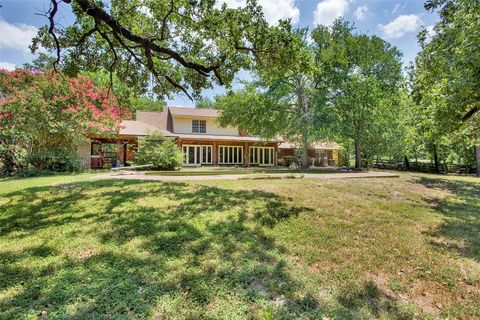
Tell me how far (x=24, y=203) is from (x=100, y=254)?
13.5 ft

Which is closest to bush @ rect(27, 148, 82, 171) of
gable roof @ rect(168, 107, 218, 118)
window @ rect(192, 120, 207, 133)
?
gable roof @ rect(168, 107, 218, 118)

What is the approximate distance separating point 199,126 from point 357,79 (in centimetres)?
1459

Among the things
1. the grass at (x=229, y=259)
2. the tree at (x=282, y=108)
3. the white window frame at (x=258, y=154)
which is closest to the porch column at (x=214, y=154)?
the white window frame at (x=258, y=154)

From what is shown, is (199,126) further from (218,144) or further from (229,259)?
(229,259)

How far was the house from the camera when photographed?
869 inches

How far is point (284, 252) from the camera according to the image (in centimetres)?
448

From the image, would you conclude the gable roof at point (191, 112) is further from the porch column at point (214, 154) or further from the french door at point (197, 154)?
the french door at point (197, 154)

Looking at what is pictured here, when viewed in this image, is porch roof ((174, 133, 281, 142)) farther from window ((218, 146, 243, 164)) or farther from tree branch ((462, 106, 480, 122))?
tree branch ((462, 106, 480, 122))

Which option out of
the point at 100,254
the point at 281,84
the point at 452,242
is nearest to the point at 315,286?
the point at 100,254

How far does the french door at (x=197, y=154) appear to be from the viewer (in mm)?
24328

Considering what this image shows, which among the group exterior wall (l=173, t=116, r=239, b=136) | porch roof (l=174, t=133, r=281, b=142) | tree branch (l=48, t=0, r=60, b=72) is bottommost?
porch roof (l=174, t=133, r=281, b=142)

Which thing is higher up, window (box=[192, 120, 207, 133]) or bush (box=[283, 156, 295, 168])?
window (box=[192, 120, 207, 133])

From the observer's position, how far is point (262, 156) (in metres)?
27.7

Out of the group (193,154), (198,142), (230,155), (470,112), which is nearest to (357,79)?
(470,112)
